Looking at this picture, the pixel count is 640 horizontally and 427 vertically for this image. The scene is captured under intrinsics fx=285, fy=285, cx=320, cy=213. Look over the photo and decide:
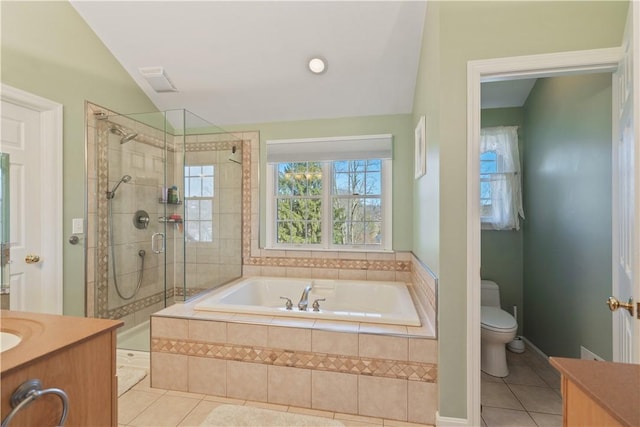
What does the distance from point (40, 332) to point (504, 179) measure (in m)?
3.30

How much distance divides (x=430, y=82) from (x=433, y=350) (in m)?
1.61

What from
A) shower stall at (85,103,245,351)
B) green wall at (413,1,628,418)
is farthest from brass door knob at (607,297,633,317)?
shower stall at (85,103,245,351)

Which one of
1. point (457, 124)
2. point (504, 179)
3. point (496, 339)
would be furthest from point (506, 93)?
point (496, 339)

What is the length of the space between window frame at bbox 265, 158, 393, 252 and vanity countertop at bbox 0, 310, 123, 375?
2113 millimetres

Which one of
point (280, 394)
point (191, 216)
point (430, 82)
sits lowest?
point (280, 394)

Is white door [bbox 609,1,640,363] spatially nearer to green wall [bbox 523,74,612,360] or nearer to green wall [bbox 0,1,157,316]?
green wall [bbox 523,74,612,360]

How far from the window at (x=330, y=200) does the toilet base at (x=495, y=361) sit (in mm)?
1152

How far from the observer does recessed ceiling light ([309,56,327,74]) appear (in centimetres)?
236

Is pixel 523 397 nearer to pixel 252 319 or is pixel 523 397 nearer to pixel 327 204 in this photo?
pixel 252 319

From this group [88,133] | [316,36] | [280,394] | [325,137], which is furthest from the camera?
[325,137]

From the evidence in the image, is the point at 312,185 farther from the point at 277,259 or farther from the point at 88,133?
the point at 88,133

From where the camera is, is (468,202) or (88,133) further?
(88,133)

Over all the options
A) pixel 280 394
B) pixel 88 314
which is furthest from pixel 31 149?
pixel 280 394

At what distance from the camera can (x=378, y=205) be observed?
2.93 meters
